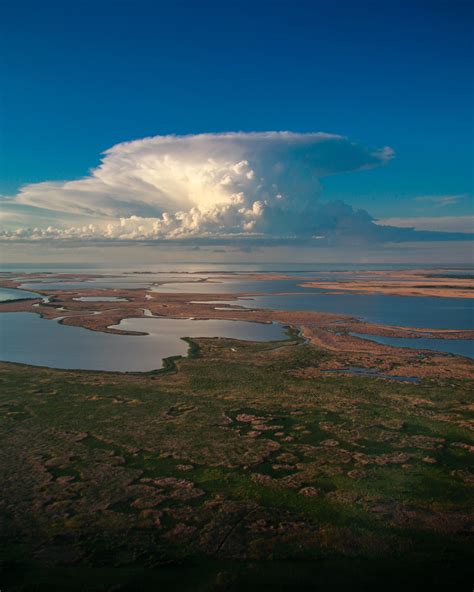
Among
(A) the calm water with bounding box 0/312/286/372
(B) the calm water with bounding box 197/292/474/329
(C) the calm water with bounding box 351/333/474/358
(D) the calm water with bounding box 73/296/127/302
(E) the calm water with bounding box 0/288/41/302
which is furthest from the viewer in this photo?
(E) the calm water with bounding box 0/288/41/302

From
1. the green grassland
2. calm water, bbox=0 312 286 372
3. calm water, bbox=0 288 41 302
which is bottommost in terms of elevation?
calm water, bbox=0 288 41 302

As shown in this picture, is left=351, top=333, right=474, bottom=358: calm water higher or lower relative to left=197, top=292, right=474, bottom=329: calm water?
higher

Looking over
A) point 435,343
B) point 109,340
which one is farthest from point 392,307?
point 109,340

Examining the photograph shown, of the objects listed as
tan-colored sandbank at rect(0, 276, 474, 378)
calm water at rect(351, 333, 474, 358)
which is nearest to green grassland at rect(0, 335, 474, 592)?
tan-colored sandbank at rect(0, 276, 474, 378)

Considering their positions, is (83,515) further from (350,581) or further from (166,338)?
(166,338)

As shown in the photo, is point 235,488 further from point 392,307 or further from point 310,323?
point 392,307

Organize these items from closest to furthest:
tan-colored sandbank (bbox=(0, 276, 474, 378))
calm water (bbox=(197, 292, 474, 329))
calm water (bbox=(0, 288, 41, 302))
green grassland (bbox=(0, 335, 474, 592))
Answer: green grassland (bbox=(0, 335, 474, 592)), tan-colored sandbank (bbox=(0, 276, 474, 378)), calm water (bbox=(197, 292, 474, 329)), calm water (bbox=(0, 288, 41, 302))

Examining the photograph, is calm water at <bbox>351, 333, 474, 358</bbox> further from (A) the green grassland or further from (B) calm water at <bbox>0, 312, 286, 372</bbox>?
(A) the green grassland
